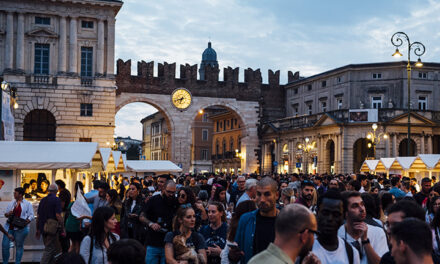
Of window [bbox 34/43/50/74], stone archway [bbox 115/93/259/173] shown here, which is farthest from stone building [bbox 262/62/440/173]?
window [bbox 34/43/50/74]

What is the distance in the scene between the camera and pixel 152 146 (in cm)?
9756

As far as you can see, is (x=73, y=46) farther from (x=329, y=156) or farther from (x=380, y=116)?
(x=380, y=116)

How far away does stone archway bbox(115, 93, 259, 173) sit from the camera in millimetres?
54312

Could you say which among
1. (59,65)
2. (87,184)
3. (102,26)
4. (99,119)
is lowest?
(87,184)

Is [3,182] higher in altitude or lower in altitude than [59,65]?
lower

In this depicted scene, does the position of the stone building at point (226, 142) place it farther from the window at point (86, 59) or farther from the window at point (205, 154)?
the window at point (86, 59)

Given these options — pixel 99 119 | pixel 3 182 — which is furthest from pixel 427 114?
pixel 3 182

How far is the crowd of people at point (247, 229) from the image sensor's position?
363 centimetres

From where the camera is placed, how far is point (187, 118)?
5534 cm

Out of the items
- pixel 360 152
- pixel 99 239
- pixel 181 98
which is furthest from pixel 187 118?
pixel 99 239

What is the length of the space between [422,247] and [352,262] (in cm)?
124

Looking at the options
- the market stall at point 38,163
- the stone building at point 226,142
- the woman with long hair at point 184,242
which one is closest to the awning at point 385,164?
the market stall at point 38,163

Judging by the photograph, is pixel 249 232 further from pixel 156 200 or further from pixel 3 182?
pixel 3 182

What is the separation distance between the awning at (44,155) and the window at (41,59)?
27.2 meters
